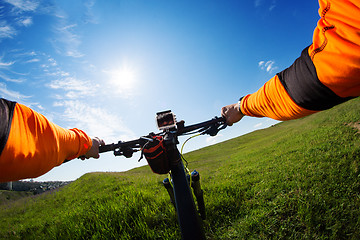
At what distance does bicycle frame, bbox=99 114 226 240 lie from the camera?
2.02 meters

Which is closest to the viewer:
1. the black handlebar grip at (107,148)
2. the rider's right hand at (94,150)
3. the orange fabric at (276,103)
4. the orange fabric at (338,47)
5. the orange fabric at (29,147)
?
the orange fabric at (338,47)

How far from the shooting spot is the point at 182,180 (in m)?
2.30

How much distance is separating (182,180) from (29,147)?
1.82 m

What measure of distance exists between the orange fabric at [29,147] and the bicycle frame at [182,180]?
0.98 m

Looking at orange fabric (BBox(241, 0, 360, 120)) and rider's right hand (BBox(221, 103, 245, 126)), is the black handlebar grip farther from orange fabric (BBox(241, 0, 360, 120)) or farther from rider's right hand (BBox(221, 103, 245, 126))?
orange fabric (BBox(241, 0, 360, 120))

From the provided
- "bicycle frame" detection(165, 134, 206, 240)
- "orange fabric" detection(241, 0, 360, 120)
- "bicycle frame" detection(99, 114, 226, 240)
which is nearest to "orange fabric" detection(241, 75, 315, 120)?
"orange fabric" detection(241, 0, 360, 120)

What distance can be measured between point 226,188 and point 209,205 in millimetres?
1381

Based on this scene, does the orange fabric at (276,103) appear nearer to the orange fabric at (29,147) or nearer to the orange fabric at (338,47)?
the orange fabric at (338,47)

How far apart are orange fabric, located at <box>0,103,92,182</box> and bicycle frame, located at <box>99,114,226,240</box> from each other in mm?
978

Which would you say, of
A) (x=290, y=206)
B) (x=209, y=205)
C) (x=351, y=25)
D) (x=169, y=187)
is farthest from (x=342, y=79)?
(x=209, y=205)

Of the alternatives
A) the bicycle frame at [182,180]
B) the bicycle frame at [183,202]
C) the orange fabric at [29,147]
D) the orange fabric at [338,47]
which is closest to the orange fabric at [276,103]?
the orange fabric at [338,47]

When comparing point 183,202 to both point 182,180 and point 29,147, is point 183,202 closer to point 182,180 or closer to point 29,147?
point 182,180

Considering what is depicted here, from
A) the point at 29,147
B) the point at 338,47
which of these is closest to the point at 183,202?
the point at 29,147

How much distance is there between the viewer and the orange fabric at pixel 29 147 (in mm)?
1042
